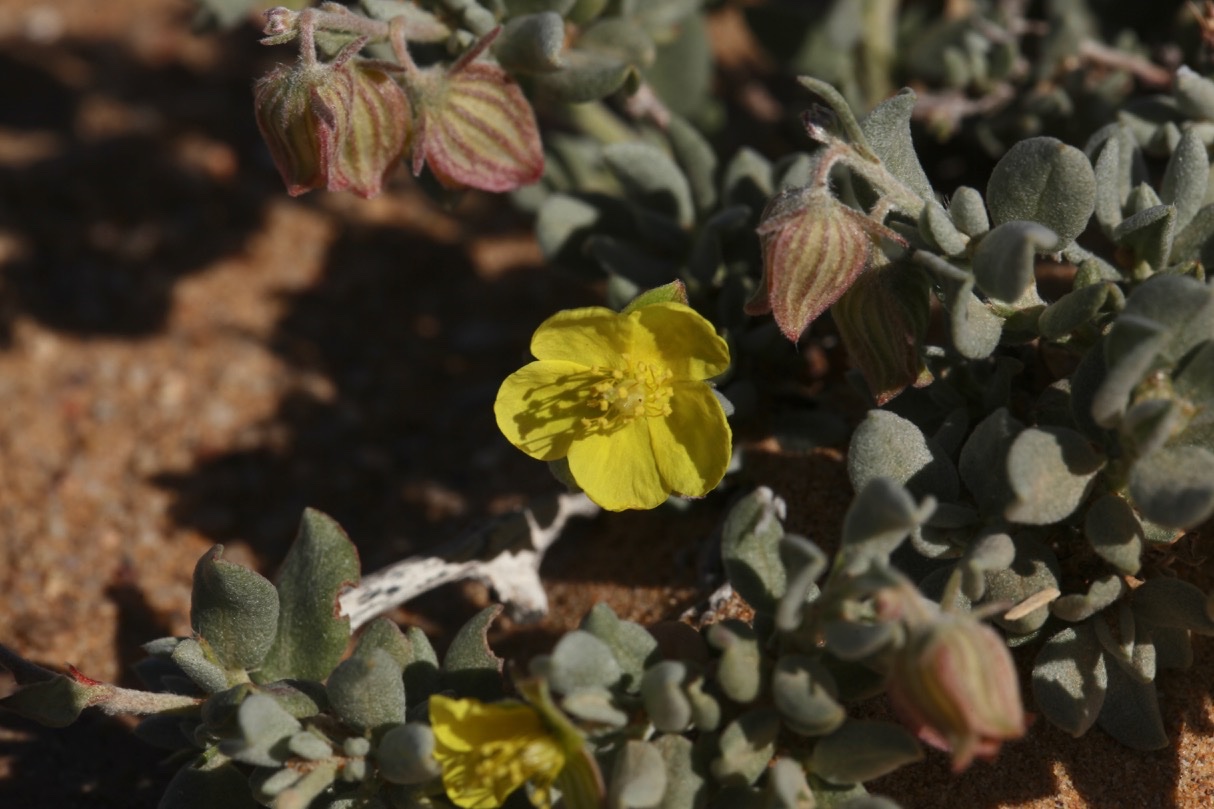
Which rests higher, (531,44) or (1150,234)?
(531,44)

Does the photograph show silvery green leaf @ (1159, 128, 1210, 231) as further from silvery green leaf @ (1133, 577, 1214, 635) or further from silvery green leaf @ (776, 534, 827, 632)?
silvery green leaf @ (776, 534, 827, 632)

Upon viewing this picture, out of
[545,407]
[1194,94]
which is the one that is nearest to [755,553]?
[545,407]

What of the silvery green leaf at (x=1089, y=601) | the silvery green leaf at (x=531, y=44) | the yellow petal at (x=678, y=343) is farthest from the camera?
the silvery green leaf at (x=531, y=44)

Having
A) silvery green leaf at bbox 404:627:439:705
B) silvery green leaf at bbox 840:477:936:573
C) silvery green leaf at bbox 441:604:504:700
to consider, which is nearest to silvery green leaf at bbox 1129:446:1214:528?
silvery green leaf at bbox 840:477:936:573

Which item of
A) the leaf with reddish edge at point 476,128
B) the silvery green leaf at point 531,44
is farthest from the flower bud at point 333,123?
the silvery green leaf at point 531,44

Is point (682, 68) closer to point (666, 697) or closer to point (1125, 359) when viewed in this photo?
point (1125, 359)

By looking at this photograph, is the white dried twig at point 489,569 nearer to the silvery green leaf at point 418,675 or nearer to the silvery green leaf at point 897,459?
the silvery green leaf at point 418,675
